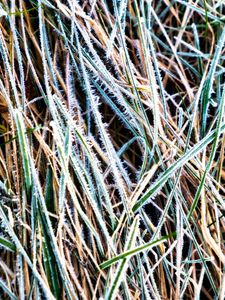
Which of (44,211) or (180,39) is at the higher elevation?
(180,39)

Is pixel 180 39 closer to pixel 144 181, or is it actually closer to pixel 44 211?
pixel 144 181

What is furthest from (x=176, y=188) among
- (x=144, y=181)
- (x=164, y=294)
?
(x=164, y=294)

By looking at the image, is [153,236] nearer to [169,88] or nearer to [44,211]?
[44,211]

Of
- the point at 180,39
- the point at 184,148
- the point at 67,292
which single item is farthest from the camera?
the point at 180,39

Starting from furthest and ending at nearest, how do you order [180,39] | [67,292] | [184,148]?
[180,39] → [184,148] → [67,292]

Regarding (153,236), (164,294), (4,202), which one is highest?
(4,202)

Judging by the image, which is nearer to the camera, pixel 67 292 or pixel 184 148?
pixel 67 292
